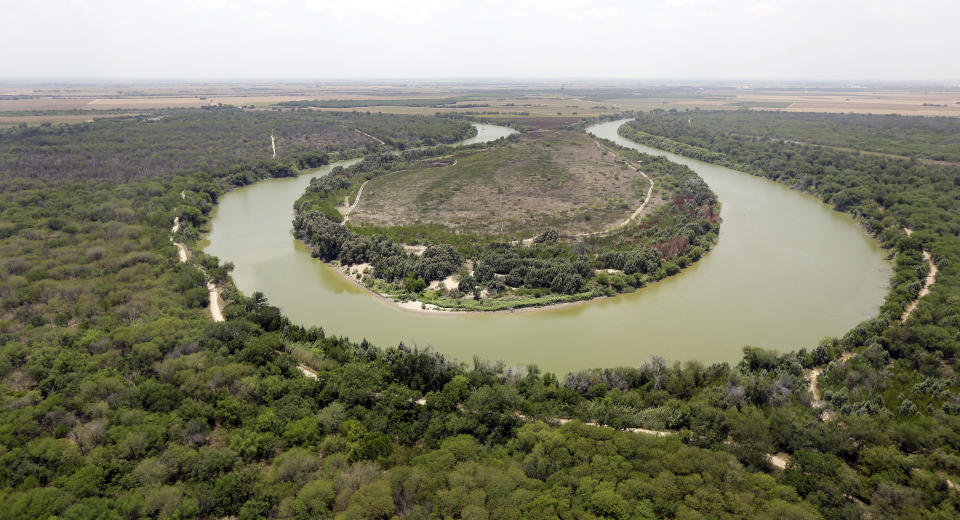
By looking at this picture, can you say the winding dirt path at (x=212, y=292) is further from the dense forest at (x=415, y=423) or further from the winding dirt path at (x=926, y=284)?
the winding dirt path at (x=926, y=284)

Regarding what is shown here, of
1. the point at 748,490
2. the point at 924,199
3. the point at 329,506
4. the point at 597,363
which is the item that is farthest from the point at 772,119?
the point at 329,506

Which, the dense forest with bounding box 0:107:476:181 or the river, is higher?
the dense forest with bounding box 0:107:476:181

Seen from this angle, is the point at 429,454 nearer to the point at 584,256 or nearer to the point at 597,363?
the point at 597,363

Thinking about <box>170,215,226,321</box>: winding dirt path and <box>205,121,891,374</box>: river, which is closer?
<box>205,121,891,374</box>: river

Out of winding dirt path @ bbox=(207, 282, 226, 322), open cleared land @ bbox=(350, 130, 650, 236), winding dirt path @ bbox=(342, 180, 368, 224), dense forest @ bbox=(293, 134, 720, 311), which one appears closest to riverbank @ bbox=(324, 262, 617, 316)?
dense forest @ bbox=(293, 134, 720, 311)

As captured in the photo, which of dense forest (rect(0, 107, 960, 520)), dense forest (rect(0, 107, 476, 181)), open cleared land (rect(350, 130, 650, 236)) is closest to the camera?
dense forest (rect(0, 107, 960, 520))

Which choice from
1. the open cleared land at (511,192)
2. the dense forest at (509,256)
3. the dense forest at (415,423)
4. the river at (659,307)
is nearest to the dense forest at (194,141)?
the open cleared land at (511,192)

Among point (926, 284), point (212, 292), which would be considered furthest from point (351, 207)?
point (926, 284)

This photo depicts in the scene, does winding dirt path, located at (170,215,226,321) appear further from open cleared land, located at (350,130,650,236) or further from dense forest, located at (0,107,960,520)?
open cleared land, located at (350,130,650,236)
